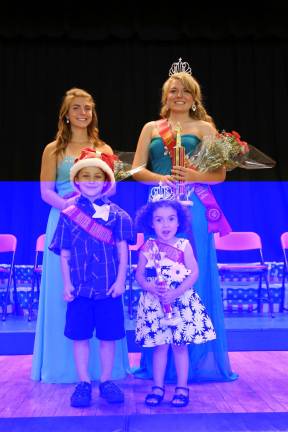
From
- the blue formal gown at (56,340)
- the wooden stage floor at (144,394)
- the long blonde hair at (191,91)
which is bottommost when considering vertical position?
the wooden stage floor at (144,394)

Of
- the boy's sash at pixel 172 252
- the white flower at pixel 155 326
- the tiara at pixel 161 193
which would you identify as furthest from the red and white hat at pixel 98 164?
the white flower at pixel 155 326

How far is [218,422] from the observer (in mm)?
2031

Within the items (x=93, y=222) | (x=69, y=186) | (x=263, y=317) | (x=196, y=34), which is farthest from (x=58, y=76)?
(x=93, y=222)

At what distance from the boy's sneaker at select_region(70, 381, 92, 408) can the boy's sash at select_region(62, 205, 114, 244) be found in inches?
22.0

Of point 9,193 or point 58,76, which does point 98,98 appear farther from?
point 9,193

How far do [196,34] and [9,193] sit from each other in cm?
264

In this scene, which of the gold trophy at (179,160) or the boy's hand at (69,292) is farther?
the gold trophy at (179,160)

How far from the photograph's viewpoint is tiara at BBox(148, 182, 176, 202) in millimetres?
2439

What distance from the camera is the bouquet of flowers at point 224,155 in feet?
8.04

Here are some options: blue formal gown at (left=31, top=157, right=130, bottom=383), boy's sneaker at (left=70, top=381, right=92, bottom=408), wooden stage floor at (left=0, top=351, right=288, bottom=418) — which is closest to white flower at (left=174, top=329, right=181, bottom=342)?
wooden stage floor at (left=0, top=351, right=288, bottom=418)

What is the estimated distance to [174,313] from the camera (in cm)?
232

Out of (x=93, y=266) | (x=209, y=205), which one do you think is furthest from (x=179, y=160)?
(x=93, y=266)

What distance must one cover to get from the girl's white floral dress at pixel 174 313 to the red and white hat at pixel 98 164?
28 centimetres

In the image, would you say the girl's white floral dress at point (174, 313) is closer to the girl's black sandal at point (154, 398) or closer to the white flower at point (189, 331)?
the white flower at point (189, 331)
